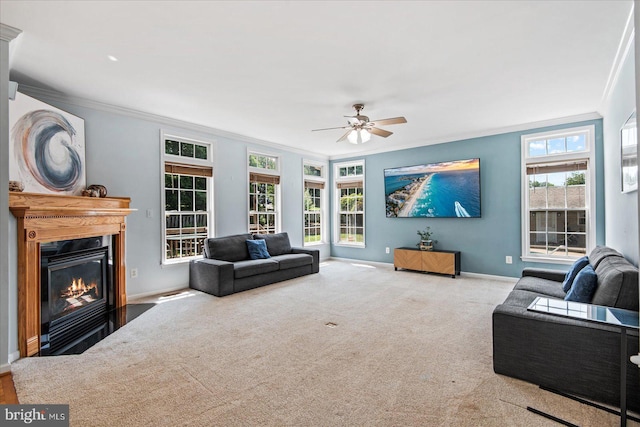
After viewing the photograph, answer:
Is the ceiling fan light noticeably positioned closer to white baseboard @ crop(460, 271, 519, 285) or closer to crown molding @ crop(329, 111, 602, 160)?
crown molding @ crop(329, 111, 602, 160)

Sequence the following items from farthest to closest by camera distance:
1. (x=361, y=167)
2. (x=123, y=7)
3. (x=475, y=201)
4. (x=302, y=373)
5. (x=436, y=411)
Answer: (x=361, y=167)
(x=475, y=201)
(x=302, y=373)
(x=123, y=7)
(x=436, y=411)

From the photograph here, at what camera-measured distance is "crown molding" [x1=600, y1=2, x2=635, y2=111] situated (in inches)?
96.9

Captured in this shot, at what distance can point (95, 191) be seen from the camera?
3812 millimetres

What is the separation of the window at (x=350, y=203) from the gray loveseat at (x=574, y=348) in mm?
5176

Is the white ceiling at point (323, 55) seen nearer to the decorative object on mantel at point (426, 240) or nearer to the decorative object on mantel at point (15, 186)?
the decorative object on mantel at point (15, 186)

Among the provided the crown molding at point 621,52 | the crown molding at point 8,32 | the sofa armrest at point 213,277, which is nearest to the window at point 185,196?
the sofa armrest at point 213,277

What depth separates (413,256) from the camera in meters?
6.14

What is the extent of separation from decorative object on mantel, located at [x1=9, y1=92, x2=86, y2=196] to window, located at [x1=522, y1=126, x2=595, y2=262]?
6.57m

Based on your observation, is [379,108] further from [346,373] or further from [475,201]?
A: [346,373]

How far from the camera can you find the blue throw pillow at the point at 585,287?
8.22ft

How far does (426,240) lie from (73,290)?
5605mm

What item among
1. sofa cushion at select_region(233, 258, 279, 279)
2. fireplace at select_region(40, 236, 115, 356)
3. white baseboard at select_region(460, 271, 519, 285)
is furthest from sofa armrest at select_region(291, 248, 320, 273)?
fireplace at select_region(40, 236, 115, 356)

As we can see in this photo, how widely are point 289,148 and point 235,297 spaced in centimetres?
360

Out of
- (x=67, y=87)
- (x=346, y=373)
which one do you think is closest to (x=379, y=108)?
(x=346, y=373)
